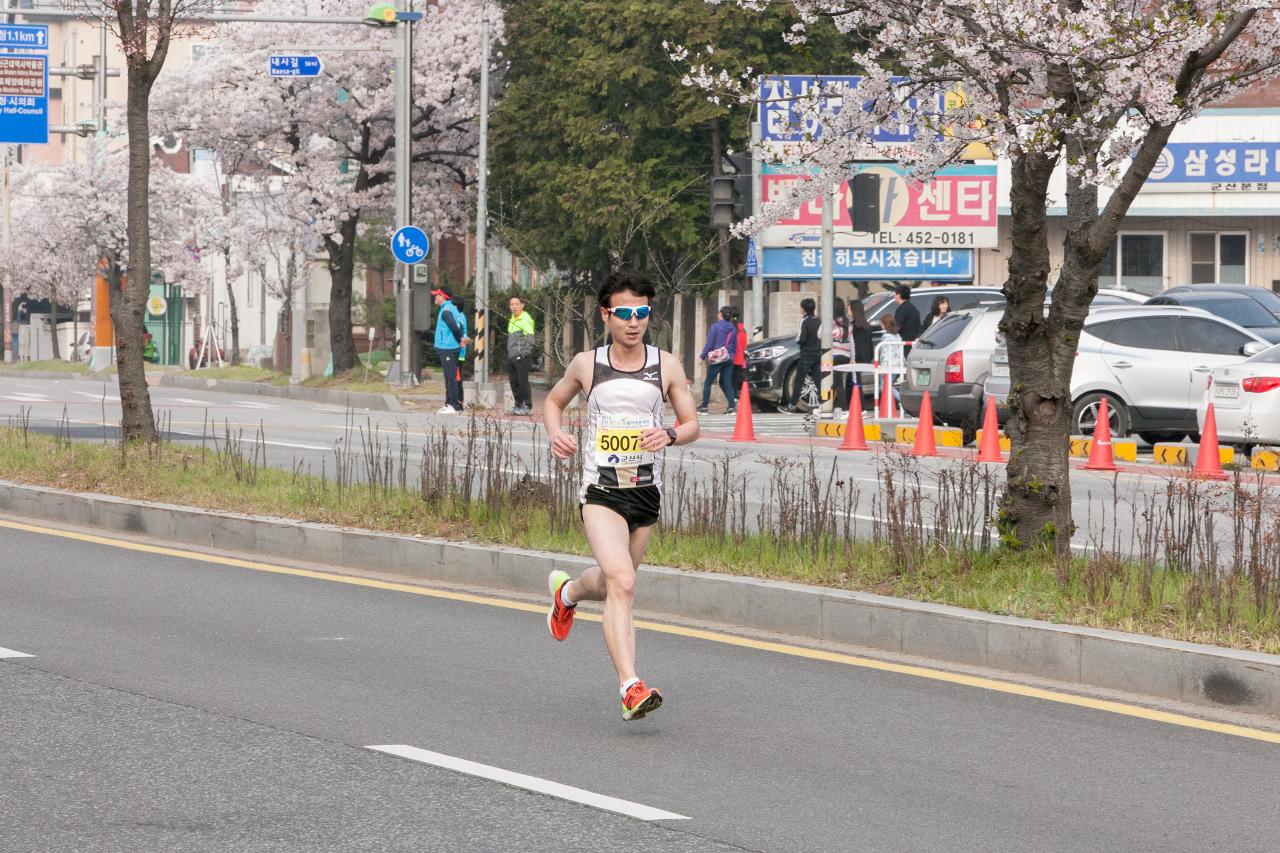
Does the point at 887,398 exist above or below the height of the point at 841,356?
below

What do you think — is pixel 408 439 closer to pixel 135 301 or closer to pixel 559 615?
pixel 135 301

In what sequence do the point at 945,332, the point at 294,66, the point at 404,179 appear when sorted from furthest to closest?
the point at 404,179 → the point at 294,66 → the point at 945,332

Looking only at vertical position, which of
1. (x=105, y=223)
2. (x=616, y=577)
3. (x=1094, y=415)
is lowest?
(x=616, y=577)

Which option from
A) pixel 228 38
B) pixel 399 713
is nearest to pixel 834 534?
pixel 399 713

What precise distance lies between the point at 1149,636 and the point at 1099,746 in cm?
138

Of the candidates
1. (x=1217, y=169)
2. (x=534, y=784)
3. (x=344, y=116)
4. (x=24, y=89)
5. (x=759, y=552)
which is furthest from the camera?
(x=1217, y=169)

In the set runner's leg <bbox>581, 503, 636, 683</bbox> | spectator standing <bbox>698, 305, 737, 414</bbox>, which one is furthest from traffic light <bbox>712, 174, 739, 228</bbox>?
runner's leg <bbox>581, 503, 636, 683</bbox>

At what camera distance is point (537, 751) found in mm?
7340

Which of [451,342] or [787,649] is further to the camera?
[451,342]

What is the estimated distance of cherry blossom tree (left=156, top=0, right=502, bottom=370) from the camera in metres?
46.2

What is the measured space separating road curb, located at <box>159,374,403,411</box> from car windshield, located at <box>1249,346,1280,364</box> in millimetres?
11948

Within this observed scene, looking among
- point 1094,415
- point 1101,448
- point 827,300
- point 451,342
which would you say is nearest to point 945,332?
point 1094,415

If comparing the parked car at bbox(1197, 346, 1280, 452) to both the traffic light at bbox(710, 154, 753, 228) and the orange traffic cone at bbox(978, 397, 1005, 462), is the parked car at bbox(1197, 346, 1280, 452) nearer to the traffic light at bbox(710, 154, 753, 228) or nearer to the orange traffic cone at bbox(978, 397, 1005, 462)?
the orange traffic cone at bbox(978, 397, 1005, 462)

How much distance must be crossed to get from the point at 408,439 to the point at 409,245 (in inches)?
455
